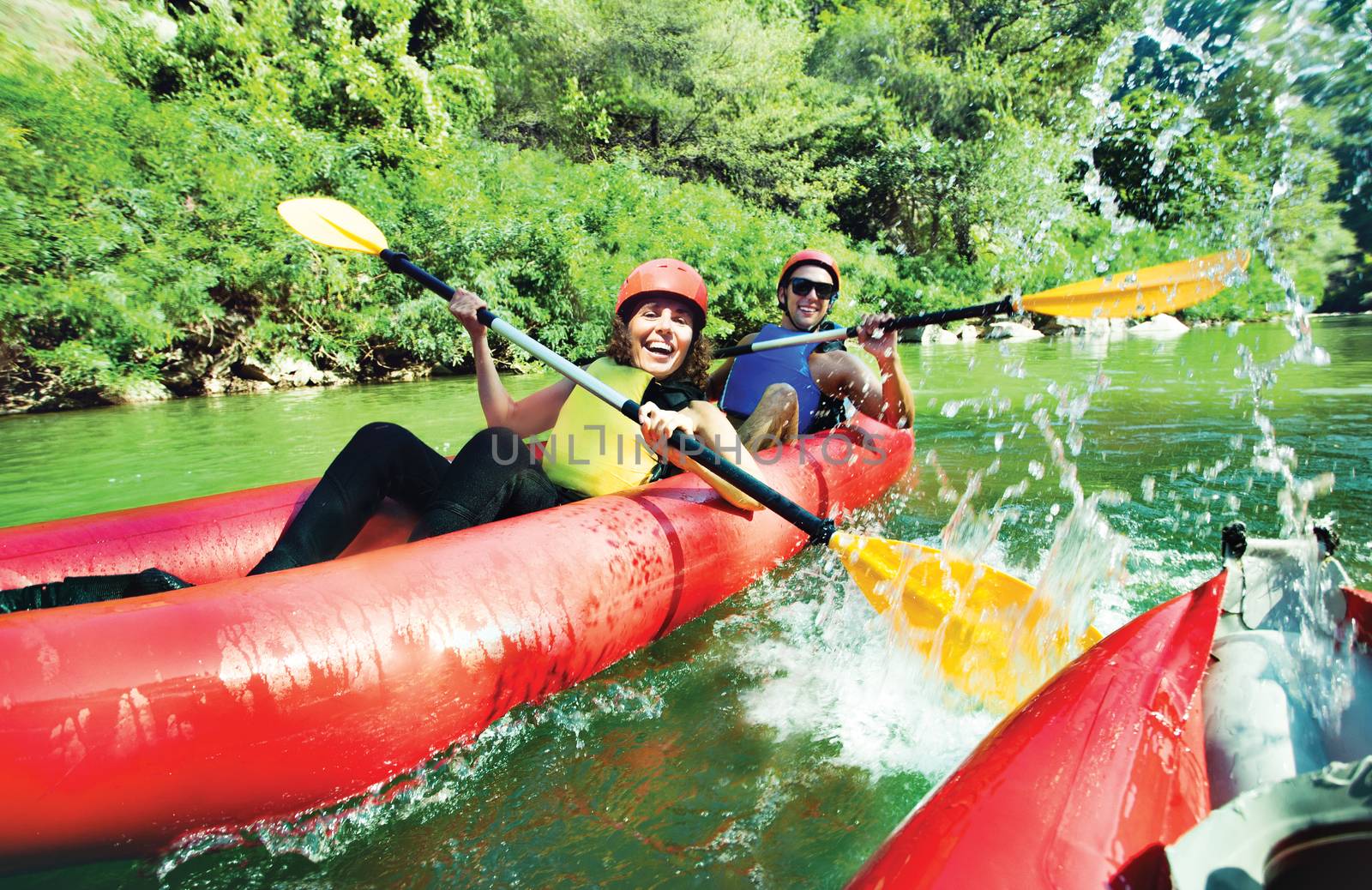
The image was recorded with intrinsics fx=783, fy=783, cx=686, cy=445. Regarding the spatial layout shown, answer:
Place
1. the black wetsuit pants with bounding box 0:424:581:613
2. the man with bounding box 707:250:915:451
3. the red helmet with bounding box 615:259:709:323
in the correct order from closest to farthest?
1. the black wetsuit pants with bounding box 0:424:581:613
2. the red helmet with bounding box 615:259:709:323
3. the man with bounding box 707:250:915:451

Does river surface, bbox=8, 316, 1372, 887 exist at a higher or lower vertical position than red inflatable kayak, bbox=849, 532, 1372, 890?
lower

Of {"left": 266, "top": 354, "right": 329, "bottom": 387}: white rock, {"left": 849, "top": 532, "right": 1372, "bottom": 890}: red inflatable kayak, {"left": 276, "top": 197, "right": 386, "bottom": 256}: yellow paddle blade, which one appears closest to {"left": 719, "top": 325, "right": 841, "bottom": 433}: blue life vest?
{"left": 276, "top": 197, "right": 386, "bottom": 256}: yellow paddle blade

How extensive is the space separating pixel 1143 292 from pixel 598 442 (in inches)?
88.5

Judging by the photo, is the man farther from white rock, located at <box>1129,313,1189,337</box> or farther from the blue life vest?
white rock, located at <box>1129,313,1189,337</box>

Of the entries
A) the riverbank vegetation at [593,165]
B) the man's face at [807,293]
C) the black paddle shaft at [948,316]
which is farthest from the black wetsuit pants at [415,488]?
the riverbank vegetation at [593,165]

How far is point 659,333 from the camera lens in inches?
103

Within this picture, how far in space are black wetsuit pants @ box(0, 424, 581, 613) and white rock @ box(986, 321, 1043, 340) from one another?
1454cm

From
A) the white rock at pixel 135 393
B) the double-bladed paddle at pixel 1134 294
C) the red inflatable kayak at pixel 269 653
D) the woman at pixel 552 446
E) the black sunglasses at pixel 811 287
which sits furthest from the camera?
the white rock at pixel 135 393

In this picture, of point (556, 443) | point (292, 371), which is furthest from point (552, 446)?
point (292, 371)

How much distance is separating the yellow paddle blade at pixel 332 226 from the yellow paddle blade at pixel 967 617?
8.53 feet

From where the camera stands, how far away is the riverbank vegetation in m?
7.38

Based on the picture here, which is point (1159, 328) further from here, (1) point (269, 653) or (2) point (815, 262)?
(1) point (269, 653)

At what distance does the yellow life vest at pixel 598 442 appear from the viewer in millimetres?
2566

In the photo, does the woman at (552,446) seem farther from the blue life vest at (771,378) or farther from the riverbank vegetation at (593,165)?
the riverbank vegetation at (593,165)
